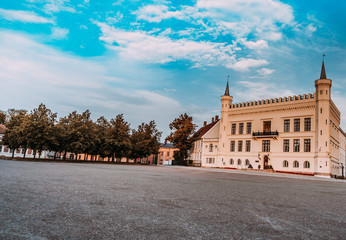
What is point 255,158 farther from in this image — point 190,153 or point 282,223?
point 282,223

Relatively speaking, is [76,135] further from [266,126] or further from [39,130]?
[266,126]

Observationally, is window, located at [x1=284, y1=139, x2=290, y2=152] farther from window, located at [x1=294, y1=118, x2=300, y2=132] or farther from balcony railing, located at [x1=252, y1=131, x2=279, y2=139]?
window, located at [x1=294, y1=118, x2=300, y2=132]

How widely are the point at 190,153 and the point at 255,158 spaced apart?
22312mm

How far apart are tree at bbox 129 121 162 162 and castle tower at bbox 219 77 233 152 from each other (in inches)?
514

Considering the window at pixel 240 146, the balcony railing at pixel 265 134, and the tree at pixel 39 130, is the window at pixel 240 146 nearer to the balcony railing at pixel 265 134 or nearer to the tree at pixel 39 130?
the balcony railing at pixel 265 134

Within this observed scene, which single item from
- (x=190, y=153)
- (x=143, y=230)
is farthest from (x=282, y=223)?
(x=190, y=153)

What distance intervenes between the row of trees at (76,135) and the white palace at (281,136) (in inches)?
561

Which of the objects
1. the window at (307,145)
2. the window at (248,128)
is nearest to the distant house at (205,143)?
the window at (248,128)

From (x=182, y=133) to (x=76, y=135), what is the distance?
2679cm

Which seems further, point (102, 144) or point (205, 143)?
point (205, 143)

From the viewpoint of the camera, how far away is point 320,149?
40.3 metres

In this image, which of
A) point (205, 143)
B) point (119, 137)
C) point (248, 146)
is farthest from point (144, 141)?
point (248, 146)

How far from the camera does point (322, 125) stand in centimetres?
4112

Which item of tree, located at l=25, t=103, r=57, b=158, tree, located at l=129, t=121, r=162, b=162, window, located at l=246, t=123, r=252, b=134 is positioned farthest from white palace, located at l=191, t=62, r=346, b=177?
tree, located at l=25, t=103, r=57, b=158
